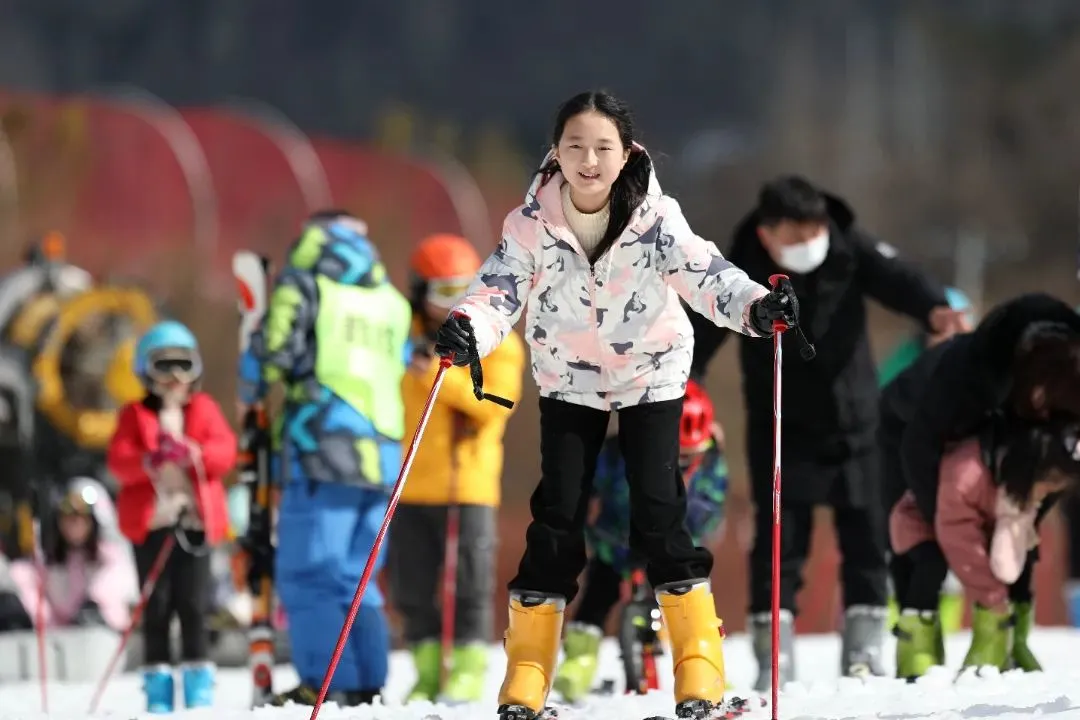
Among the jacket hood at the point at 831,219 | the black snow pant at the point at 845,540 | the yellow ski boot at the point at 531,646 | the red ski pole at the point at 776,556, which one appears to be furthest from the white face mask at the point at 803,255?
the yellow ski boot at the point at 531,646

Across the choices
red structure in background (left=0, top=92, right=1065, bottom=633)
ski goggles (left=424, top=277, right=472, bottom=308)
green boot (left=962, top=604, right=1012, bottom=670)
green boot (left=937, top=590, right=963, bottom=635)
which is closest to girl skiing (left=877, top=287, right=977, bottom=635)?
green boot (left=937, top=590, right=963, bottom=635)

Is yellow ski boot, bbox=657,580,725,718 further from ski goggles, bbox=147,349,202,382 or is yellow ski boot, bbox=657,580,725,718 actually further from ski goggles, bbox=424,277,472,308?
ski goggles, bbox=147,349,202,382

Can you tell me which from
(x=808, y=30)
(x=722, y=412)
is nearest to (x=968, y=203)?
(x=808, y=30)

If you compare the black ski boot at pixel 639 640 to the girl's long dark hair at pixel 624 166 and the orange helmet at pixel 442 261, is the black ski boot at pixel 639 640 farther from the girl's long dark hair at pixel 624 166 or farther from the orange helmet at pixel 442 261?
the girl's long dark hair at pixel 624 166

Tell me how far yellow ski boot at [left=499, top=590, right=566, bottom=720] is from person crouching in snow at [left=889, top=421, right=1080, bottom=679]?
1680 millimetres

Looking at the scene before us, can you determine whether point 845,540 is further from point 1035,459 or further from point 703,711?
point 703,711

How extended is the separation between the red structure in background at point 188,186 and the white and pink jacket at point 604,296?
15.2 meters

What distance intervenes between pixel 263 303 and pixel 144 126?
1925 centimetres

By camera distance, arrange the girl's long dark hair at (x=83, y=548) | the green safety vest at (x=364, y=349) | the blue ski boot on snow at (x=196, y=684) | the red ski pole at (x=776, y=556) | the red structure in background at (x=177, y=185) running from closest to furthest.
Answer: the red ski pole at (x=776, y=556)
the green safety vest at (x=364, y=349)
the blue ski boot on snow at (x=196, y=684)
the girl's long dark hair at (x=83, y=548)
the red structure in background at (x=177, y=185)

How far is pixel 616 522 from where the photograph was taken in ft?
22.8

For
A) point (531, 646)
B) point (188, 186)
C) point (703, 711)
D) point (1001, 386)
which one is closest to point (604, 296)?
point (531, 646)

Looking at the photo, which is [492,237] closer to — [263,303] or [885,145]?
[885,145]

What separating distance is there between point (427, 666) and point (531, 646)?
270 cm

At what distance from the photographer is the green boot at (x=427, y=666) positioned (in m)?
7.31
